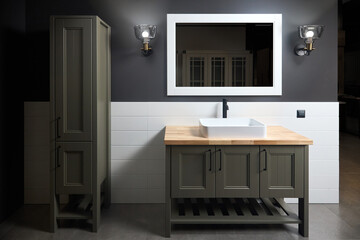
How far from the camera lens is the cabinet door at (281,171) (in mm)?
3420

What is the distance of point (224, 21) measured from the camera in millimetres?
4234

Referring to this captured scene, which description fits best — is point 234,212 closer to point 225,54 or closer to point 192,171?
point 192,171

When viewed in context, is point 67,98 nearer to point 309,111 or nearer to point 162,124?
point 162,124

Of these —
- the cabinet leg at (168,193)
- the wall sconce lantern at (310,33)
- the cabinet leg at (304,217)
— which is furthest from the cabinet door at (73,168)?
the wall sconce lantern at (310,33)

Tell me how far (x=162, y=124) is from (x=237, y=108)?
818 millimetres

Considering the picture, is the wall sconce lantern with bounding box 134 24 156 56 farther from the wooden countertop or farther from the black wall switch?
the black wall switch

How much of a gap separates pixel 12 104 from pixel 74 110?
2.81 ft

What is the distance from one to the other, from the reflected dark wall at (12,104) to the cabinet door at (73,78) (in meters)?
0.64

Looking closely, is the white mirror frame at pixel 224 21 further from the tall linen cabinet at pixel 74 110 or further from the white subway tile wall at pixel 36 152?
the white subway tile wall at pixel 36 152

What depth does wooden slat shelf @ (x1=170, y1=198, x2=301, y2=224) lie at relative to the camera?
3.52 m

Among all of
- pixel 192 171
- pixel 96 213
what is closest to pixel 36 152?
pixel 96 213

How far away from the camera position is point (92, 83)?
11.8ft

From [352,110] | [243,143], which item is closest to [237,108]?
[243,143]

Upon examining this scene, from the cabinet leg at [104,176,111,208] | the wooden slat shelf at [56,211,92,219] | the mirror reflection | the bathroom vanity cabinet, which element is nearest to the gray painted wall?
the mirror reflection
